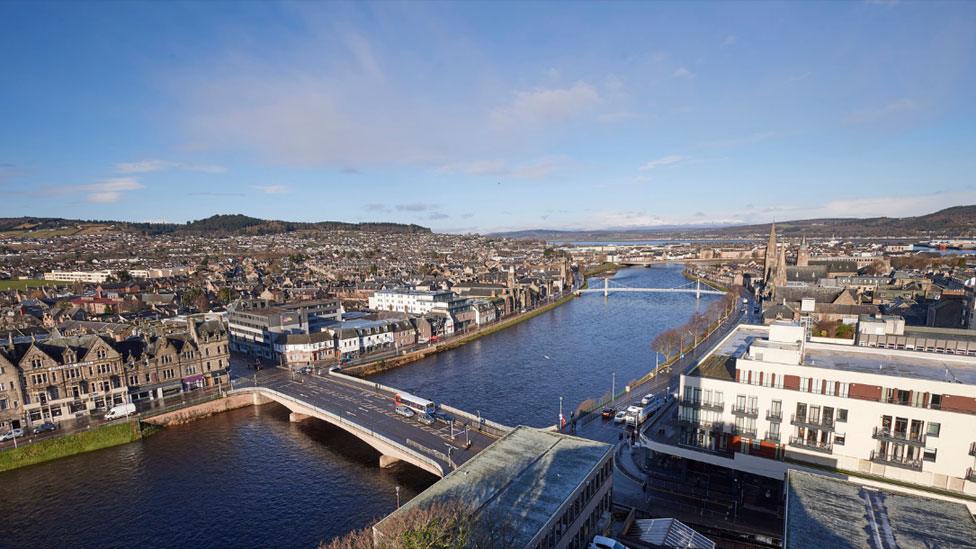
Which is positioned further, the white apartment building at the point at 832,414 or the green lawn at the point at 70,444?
the green lawn at the point at 70,444

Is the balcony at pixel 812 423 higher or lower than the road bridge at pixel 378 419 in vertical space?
higher

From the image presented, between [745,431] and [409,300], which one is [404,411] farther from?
[409,300]

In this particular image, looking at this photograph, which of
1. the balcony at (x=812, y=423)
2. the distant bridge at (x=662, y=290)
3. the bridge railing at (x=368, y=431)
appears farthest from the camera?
the distant bridge at (x=662, y=290)

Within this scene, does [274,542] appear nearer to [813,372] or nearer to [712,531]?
[712,531]

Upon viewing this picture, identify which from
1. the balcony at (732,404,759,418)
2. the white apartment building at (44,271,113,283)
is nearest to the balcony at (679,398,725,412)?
the balcony at (732,404,759,418)

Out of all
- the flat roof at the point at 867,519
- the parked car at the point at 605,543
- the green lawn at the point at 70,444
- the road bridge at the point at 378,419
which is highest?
the flat roof at the point at 867,519

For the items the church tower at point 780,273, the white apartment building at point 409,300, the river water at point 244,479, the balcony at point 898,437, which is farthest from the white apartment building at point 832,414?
the church tower at point 780,273

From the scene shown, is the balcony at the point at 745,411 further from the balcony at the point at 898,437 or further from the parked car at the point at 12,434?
the parked car at the point at 12,434

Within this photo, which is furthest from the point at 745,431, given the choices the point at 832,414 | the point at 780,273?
the point at 780,273
